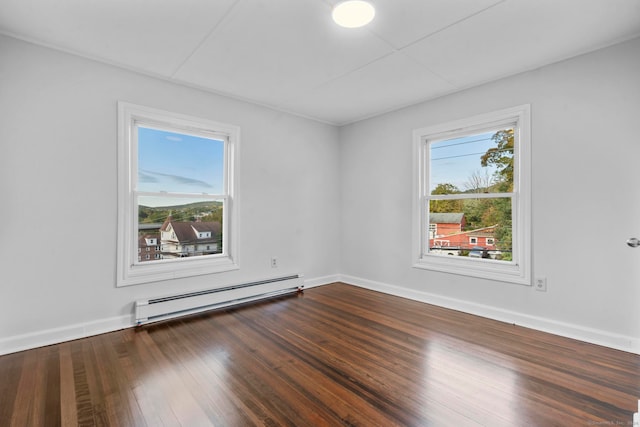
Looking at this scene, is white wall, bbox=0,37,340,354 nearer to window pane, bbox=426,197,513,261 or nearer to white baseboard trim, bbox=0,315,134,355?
white baseboard trim, bbox=0,315,134,355

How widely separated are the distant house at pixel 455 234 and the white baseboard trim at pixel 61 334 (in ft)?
11.5

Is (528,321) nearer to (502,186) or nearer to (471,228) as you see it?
(471,228)

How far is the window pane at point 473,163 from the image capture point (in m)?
3.29

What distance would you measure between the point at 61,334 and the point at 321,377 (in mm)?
2293

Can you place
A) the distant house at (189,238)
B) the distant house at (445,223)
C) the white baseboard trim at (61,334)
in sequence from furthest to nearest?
1. the distant house at (445,223)
2. the distant house at (189,238)
3. the white baseboard trim at (61,334)

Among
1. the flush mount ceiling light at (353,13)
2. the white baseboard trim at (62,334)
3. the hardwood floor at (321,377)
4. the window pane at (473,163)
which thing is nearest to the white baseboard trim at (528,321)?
the hardwood floor at (321,377)

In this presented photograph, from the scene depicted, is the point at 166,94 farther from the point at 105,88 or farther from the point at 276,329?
the point at 276,329

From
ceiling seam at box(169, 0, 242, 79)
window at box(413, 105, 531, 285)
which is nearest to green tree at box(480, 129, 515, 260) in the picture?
window at box(413, 105, 531, 285)

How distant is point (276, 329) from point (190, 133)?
2.35 metres

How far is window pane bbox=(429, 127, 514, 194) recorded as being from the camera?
130 inches

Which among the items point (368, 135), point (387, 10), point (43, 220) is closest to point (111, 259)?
point (43, 220)

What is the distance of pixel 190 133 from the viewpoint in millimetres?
3527

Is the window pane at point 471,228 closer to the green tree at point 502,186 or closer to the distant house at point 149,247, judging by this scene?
the green tree at point 502,186

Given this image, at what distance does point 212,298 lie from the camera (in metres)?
3.49
